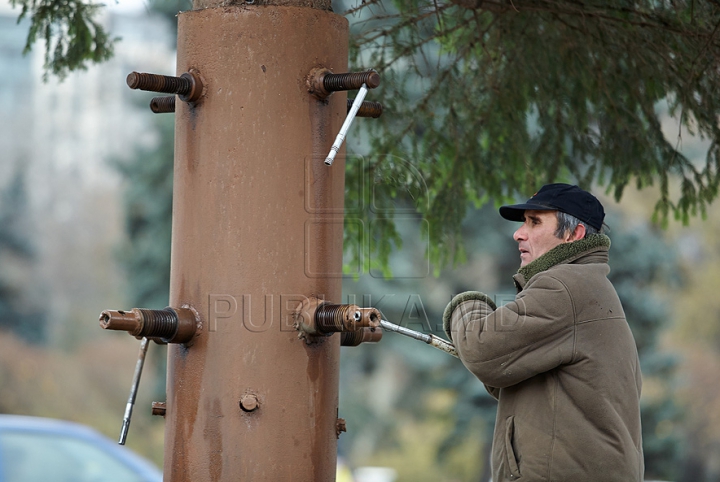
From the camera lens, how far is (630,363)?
9.15 ft

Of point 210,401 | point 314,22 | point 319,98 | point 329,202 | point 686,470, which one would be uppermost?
→ point 314,22

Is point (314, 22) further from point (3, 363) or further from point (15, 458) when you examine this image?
point (3, 363)

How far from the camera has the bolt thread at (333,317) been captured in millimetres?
2488

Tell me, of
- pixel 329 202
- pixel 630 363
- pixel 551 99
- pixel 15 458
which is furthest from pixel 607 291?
pixel 15 458

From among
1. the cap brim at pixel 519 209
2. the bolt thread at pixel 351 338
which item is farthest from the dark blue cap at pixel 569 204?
the bolt thread at pixel 351 338

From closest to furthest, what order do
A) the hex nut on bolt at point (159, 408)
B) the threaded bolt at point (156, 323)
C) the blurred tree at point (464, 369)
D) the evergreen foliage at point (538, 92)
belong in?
the threaded bolt at point (156, 323), the hex nut on bolt at point (159, 408), the evergreen foliage at point (538, 92), the blurred tree at point (464, 369)

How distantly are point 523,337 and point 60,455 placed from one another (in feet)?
16.6

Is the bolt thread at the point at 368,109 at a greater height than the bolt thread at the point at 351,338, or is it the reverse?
the bolt thread at the point at 368,109

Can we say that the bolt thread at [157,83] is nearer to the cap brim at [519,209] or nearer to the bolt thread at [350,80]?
the bolt thread at [350,80]

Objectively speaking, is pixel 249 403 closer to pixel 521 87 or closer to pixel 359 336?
pixel 359 336

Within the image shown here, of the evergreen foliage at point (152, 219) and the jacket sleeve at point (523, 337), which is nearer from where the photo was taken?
the jacket sleeve at point (523, 337)

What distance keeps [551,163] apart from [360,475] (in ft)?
40.9

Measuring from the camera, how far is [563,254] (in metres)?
2.85

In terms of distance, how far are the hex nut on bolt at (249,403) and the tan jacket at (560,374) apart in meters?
0.60
